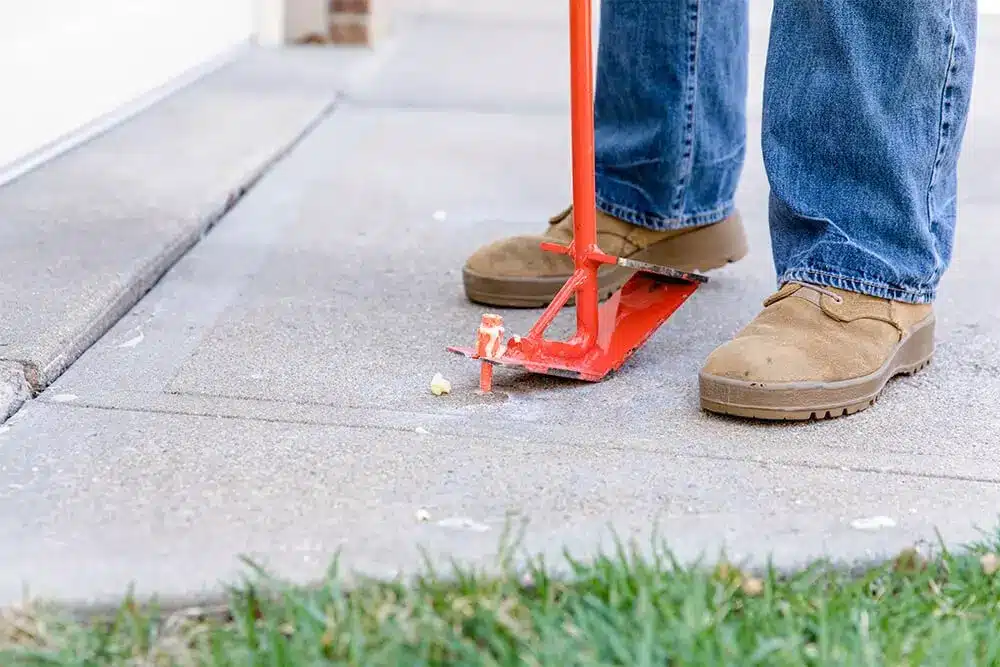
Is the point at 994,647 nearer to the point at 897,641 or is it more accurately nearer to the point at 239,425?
the point at 897,641

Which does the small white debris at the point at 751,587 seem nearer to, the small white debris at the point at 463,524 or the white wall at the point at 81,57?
the small white debris at the point at 463,524

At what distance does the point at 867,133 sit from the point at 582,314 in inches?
18.4

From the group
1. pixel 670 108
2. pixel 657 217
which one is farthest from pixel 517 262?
pixel 670 108

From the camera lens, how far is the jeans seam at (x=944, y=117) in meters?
1.75

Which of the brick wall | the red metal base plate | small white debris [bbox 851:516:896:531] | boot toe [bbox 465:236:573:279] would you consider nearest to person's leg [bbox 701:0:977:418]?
the red metal base plate

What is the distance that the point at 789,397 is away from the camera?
5.66 ft

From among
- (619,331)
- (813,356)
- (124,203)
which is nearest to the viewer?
(813,356)

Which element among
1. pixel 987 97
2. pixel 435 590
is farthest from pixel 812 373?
pixel 987 97

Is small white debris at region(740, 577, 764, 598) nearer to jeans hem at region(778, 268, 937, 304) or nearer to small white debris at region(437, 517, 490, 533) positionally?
small white debris at region(437, 517, 490, 533)

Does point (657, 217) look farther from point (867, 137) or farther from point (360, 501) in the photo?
point (360, 501)

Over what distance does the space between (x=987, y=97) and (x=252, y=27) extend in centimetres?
256

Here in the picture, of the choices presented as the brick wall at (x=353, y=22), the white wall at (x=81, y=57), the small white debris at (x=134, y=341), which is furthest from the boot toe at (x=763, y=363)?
the brick wall at (x=353, y=22)

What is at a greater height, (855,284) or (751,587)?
(855,284)

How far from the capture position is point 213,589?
1.28 meters
